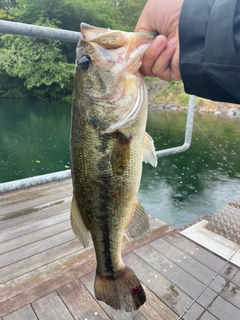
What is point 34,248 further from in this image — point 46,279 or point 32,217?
point 32,217

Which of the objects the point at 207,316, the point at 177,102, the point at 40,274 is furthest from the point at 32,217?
the point at 177,102

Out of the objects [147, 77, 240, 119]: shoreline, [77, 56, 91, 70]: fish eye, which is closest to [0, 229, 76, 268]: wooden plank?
[77, 56, 91, 70]: fish eye

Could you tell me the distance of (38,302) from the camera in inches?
88.7

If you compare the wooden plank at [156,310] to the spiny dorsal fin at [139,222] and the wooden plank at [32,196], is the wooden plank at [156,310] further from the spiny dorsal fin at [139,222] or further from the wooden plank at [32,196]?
the wooden plank at [32,196]

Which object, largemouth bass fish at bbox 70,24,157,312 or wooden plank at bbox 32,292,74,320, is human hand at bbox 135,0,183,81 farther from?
wooden plank at bbox 32,292,74,320

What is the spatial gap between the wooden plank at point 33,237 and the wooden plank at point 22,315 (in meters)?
0.79

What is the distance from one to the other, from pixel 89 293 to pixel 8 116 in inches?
662

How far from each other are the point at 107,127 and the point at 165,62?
353mm

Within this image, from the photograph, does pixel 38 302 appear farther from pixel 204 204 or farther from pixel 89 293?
pixel 204 204

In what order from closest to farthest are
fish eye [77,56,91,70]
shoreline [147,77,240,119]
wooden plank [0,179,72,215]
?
fish eye [77,56,91,70], wooden plank [0,179,72,215], shoreline [147,77,240,119]

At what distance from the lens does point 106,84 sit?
3.96 ft

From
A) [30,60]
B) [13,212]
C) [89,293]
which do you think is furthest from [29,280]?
[30,60]

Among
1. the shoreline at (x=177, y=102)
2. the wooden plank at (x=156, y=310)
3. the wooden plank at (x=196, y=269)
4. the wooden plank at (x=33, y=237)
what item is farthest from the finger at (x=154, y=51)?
the shoreline at (x=177, y=102)

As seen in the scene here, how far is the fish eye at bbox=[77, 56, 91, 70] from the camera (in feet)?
3.85
